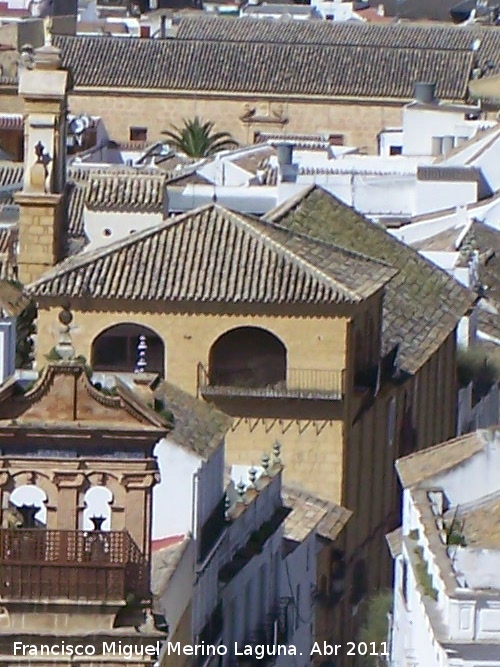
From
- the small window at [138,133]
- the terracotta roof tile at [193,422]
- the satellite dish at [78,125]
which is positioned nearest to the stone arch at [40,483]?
the terracotta roof tile at [193,422]

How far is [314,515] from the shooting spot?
36812 millimetres

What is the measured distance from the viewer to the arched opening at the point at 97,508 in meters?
25.5

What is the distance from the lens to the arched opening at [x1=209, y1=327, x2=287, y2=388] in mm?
39438

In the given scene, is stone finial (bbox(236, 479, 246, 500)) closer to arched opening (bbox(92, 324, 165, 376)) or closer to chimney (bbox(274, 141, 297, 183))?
arched opening (bbox(92, 324, 165, 376))

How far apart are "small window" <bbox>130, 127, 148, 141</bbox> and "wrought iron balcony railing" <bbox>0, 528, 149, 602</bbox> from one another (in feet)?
230

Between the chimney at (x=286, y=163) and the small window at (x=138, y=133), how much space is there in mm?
24649

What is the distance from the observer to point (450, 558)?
25688mm

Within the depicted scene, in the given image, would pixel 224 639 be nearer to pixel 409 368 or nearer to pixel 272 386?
pixel 272 386

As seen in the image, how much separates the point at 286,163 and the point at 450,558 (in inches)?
1620

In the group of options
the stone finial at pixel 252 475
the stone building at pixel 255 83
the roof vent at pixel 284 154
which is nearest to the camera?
the stone finial at pixel 252 475

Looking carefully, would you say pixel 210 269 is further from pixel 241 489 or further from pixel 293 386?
pixel 241 489

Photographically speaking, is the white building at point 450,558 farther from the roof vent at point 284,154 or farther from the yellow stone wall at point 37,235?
the roof vent at point 284,154

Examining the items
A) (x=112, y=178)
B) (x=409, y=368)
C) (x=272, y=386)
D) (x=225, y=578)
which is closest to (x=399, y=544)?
(x=225, y=578)

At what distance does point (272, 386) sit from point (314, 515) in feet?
9.86
